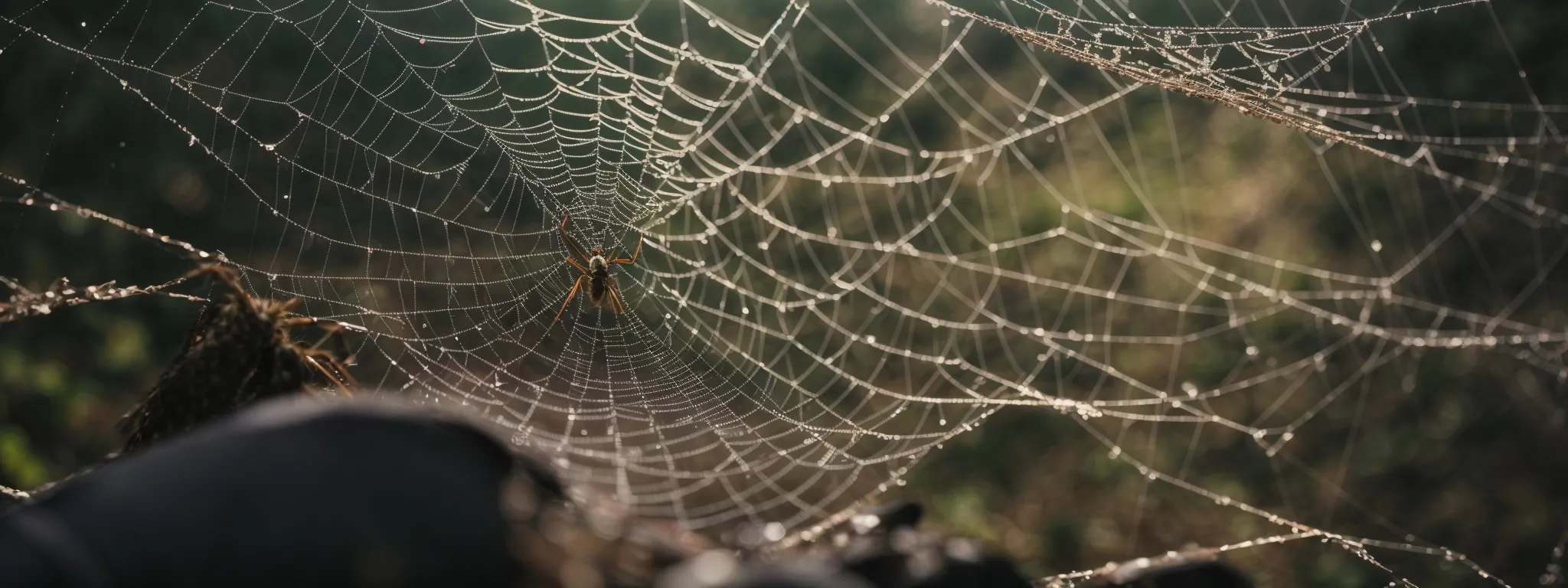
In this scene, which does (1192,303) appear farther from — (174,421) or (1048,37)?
(174,421)

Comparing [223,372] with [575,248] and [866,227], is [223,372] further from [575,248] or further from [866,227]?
[866,227]

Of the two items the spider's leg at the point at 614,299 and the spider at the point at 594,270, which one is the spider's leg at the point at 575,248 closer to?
the spider at the point at 594,270

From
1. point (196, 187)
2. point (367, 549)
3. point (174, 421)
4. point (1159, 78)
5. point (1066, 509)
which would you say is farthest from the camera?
point (196, 187)

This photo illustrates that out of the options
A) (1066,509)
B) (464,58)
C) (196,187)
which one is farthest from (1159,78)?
(464,58)

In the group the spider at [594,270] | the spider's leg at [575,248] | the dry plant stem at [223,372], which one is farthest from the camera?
the spider's leg at [575,248]

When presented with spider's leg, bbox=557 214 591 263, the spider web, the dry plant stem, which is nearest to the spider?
spider's leg, bbox=557 214 591 263

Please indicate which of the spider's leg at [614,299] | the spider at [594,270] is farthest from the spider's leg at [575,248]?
the spider's leg at [614,299]

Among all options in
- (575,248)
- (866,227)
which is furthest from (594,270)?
(866,227)
